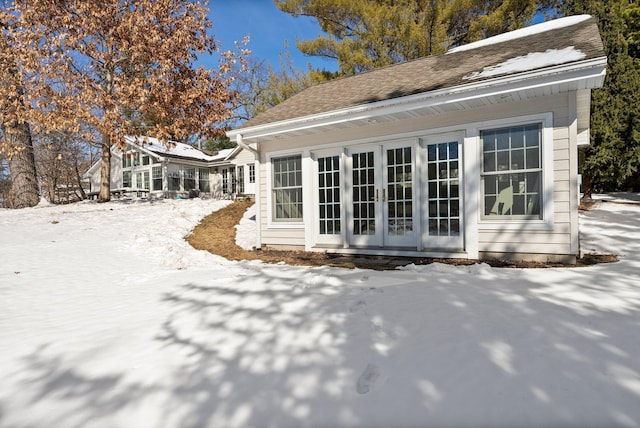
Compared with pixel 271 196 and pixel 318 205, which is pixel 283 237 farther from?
pixel 318 205

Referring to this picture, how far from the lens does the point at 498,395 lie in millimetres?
1821

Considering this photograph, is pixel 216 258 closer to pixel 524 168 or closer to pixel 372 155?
pixel 372 155

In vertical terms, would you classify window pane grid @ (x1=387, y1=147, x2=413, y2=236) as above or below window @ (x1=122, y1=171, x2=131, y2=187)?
below

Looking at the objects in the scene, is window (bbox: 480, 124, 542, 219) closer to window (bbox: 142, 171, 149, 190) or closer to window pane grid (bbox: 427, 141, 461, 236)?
window pane grid (bbox: 427, 141, 461, 236)

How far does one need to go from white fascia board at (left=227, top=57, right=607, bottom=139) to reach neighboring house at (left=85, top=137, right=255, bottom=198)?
1311 centimetres

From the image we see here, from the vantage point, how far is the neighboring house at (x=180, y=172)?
1967 cm

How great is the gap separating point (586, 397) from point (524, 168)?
3.97 meters

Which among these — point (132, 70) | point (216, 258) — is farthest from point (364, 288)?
point (132, 70)

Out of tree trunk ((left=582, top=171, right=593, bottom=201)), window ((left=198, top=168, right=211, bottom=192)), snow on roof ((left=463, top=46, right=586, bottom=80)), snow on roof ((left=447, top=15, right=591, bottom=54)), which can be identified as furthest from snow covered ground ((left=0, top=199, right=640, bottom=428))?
window ((left=198, top=168, right=211, bottom=192))

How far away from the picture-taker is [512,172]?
201 inches

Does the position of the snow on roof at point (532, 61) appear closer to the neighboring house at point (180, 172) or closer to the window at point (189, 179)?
the neighboring house at point (180, 172)

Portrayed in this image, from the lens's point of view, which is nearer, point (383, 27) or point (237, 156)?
point (383, 27)

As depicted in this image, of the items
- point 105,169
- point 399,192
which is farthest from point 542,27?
point 105,169

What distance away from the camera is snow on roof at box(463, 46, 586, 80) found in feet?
14.7
